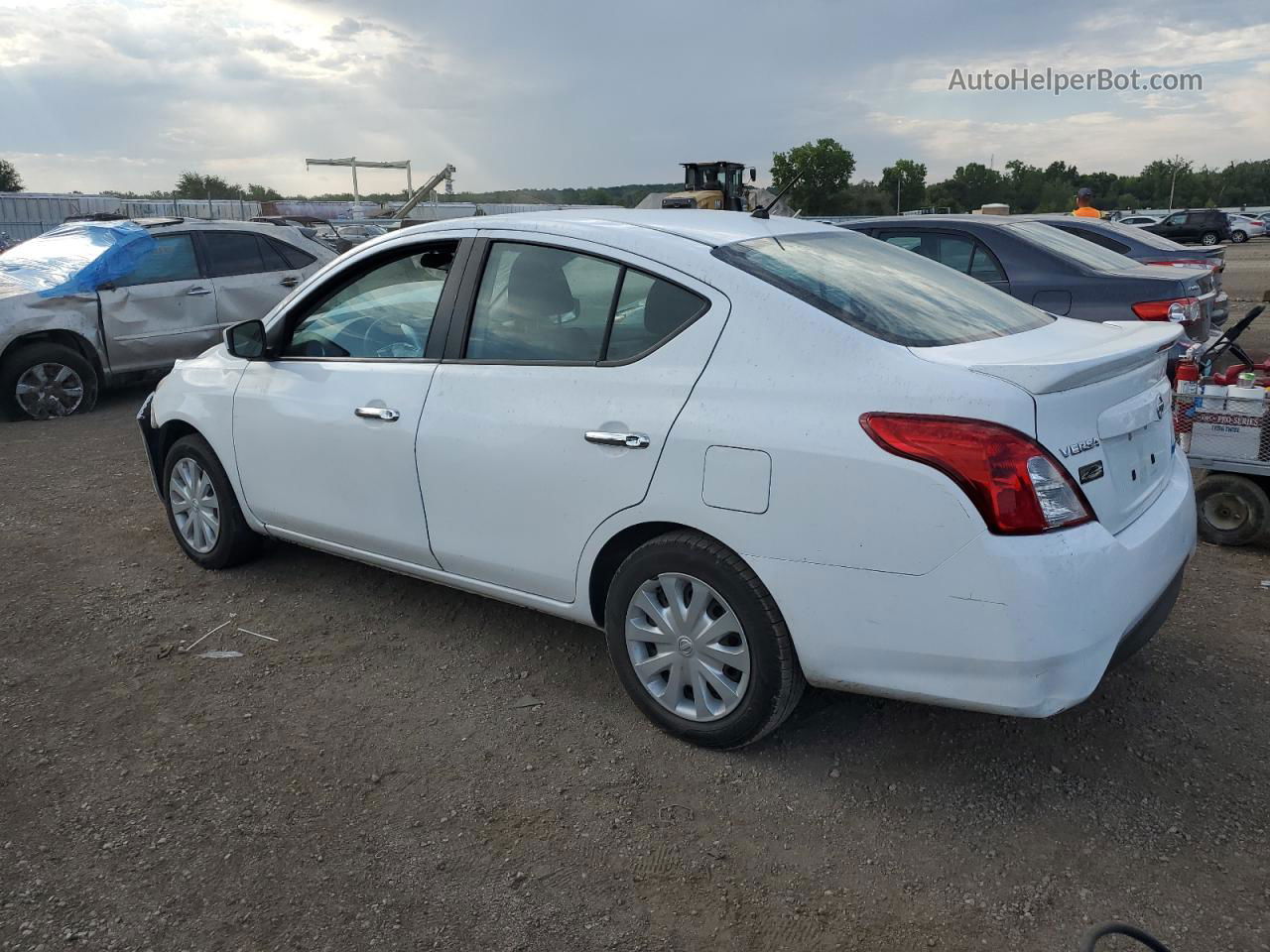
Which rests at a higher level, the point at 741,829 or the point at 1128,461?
the point at 1128,461

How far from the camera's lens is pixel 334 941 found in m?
2.40

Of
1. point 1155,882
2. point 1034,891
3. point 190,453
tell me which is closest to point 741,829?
point 1034,891

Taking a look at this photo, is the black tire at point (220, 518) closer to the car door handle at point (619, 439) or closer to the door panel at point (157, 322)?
the car door handle at point (619, 439)

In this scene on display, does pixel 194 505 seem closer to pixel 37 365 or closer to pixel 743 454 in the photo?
pixel 743 454

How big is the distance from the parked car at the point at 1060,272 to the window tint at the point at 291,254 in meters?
5.73

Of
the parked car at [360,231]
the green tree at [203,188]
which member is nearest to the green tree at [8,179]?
the green tree at [203,188]

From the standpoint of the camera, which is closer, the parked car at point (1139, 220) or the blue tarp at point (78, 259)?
the blue tarp at point (78, 259)

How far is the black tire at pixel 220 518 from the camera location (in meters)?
4.57

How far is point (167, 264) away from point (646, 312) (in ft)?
25.2

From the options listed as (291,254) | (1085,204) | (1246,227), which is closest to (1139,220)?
(1246,227)

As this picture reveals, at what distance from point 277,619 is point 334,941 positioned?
211 cm

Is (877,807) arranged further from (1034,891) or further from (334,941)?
(334,941)

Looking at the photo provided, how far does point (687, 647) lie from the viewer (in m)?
3.04

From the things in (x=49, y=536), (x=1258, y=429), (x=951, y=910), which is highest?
(x=1258, y=429)
